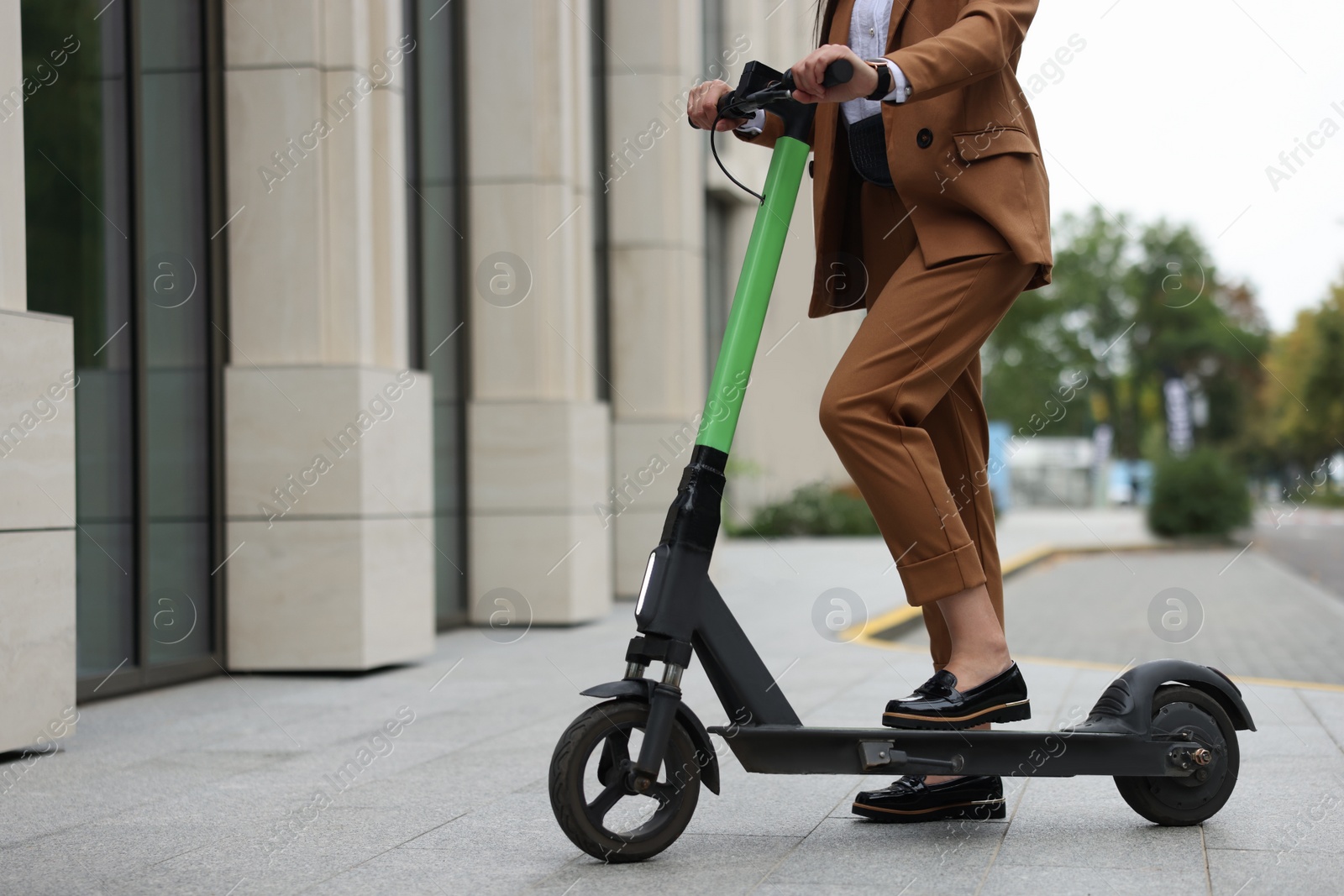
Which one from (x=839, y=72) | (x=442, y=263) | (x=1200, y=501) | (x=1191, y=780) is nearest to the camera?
(x=839, y=72)

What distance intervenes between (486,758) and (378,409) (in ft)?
8.64

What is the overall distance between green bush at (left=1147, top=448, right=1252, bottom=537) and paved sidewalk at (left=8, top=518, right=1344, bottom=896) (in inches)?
808

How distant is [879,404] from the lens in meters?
2.95

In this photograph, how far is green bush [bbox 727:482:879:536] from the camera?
896 inches

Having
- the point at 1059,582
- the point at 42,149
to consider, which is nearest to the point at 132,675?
the point at 42,149

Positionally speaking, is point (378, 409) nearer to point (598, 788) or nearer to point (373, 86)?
point (373, 86)

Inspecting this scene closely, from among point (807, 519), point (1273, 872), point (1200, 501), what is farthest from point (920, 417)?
point (1200, 501)

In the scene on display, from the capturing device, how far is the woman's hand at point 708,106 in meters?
3.04

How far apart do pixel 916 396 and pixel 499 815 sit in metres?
1.44

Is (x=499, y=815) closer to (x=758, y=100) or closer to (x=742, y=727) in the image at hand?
(x=742, y=727)

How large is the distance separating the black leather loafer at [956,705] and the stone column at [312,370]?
3850 mm

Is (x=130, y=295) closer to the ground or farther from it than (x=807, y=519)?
farther from it

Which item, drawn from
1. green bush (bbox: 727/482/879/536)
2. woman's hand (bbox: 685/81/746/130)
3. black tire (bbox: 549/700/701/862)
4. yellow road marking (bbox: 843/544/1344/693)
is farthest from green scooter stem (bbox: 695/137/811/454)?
green bush (bbox: 727/482/879/536)

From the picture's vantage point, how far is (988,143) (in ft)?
9.93
